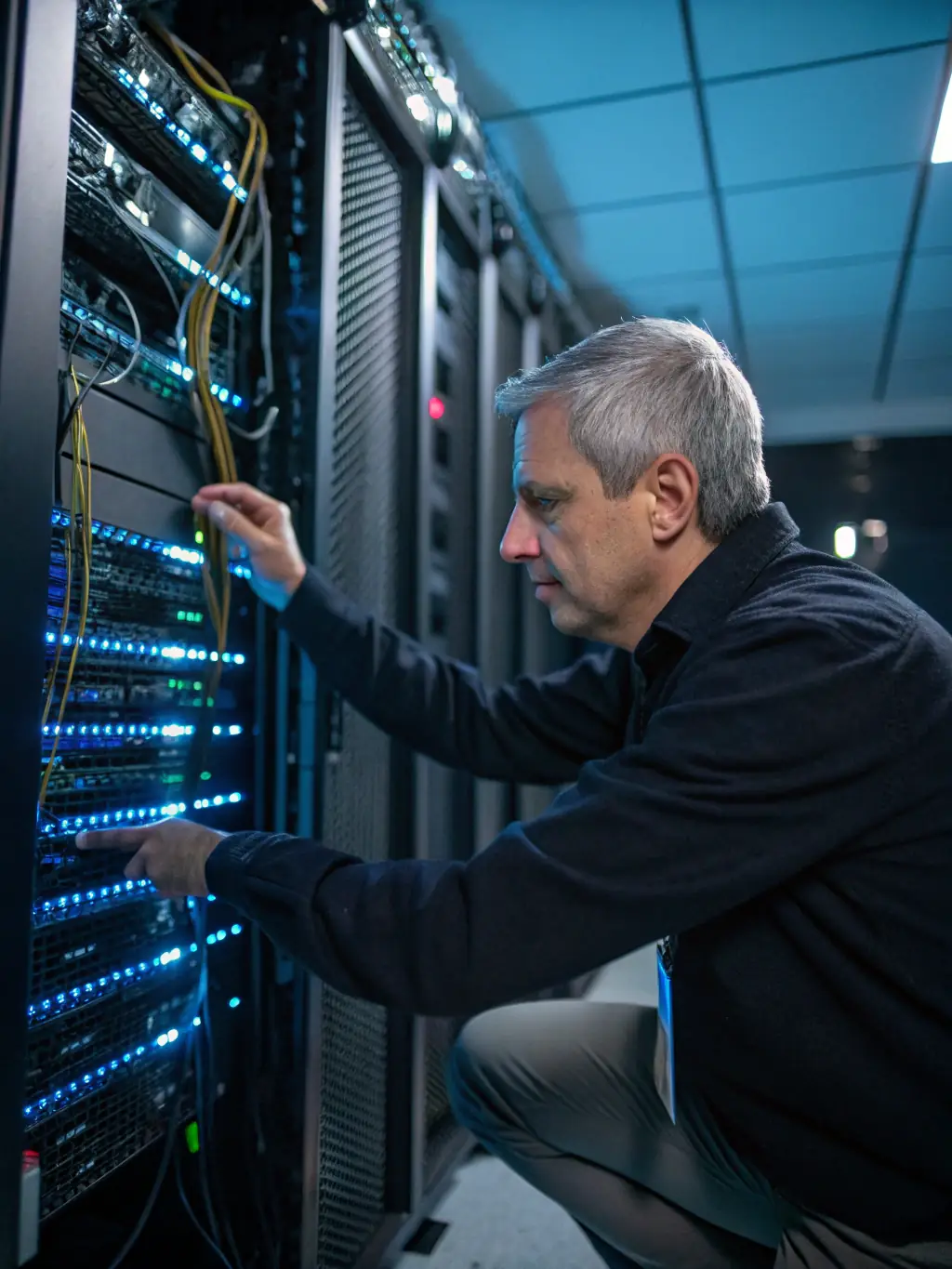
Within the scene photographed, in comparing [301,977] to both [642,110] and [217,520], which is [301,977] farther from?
[642,110]

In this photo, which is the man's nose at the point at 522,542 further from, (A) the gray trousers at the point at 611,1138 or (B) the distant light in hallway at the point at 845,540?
(B) the distant light in hallway at the point at 845,540

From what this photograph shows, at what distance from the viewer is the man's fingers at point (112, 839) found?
35.3 inches

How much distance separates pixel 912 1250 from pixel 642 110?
7.53ft

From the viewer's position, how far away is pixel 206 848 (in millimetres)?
891

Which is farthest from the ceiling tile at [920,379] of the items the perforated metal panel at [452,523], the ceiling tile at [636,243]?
the perforated metal panel at [452,523]

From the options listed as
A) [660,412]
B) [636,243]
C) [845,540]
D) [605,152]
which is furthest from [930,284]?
[660,412]

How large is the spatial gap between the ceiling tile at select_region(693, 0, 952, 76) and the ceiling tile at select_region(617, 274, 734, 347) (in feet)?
3.87

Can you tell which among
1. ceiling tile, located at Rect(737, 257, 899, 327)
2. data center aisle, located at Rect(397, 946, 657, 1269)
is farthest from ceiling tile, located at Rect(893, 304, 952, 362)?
data center aisle, located at Rect(397, 946, 657, 1269)

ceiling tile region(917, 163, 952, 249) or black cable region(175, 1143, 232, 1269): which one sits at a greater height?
ceiling tile region(917, 163, 952, 249)

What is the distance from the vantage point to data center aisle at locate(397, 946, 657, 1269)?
4.57 ft

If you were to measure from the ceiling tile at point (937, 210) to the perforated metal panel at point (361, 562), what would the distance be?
1.71 meters

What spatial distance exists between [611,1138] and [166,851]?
2.49ft

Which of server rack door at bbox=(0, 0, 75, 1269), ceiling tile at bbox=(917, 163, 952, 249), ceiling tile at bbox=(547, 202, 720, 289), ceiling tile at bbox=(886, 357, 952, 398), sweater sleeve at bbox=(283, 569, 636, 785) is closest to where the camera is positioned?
server rack door at bbox=(0, 0, 75, 1269)

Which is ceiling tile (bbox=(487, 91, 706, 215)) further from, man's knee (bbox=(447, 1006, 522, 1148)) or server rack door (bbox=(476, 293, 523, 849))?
man's knee (bbox=(447, 1006, 522, 1148))
